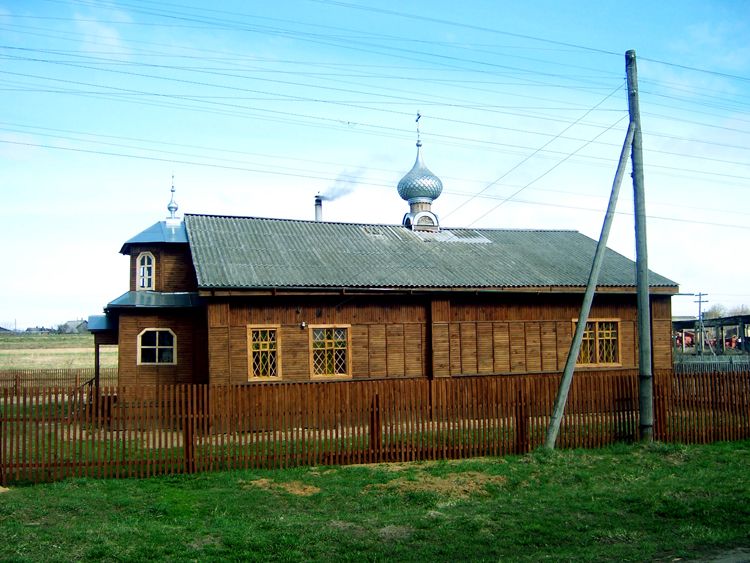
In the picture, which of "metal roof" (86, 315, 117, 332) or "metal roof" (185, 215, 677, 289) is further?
"metal roof" (86, 315, 117, 332)

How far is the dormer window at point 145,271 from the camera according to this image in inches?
827

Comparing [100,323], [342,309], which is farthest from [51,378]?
[342,309]

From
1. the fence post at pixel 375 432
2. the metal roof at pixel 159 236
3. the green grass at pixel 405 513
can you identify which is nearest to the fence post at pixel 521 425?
the green grass at pixel 405 513

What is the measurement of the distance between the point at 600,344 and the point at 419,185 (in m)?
9.02

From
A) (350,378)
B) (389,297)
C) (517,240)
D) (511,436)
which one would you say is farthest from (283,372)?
(517,240)

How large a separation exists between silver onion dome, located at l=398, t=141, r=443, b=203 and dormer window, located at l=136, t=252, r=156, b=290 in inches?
393

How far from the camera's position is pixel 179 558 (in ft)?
23.8

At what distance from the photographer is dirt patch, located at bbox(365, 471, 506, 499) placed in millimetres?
10758

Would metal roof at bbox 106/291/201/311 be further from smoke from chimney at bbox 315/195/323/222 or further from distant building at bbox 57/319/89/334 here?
distant building at bbox 57/319/89/334

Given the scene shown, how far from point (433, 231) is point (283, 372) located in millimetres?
9239

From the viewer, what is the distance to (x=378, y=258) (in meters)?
21.5

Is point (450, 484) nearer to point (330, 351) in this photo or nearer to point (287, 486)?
point (287, 486)

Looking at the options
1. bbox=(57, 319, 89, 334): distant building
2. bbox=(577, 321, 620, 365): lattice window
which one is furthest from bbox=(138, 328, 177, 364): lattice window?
bbox=(57, 319, 89, 334): distant building

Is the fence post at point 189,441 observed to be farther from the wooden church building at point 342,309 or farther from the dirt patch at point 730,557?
the dirt patch at point 730,557
